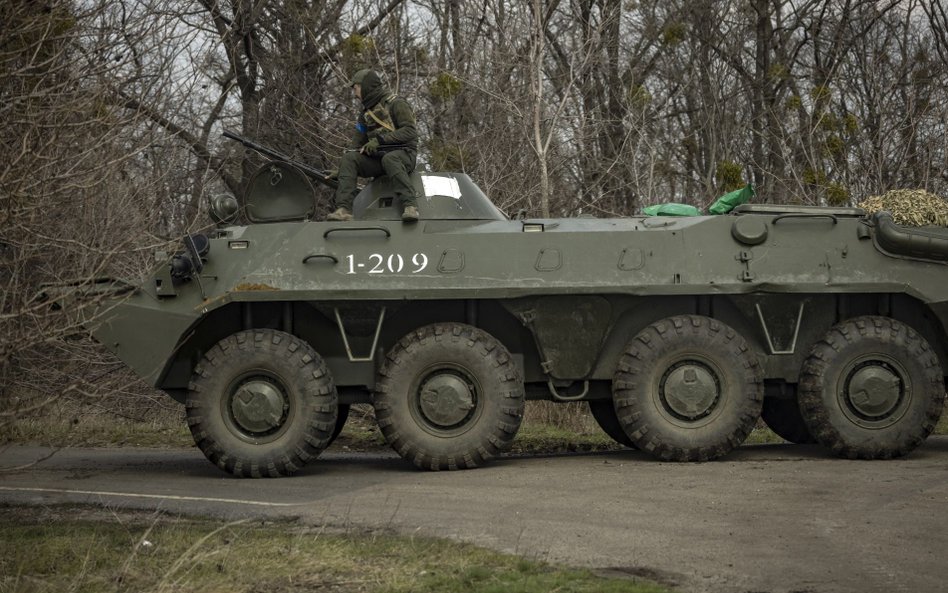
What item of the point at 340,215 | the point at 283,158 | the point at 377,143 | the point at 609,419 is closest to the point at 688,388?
the point at 609,419

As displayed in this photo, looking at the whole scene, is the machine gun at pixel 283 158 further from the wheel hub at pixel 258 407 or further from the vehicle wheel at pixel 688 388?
the vehicle wheel at pixel 688 388

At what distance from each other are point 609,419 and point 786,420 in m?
1.80

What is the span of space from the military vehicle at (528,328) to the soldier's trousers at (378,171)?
8.7 inches

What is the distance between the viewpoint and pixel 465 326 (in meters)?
12.6

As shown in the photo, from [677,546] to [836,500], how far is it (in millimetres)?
2063

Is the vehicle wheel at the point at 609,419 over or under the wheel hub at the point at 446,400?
under

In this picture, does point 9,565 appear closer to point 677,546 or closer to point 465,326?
point 677,546

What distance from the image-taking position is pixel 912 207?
13391 mm

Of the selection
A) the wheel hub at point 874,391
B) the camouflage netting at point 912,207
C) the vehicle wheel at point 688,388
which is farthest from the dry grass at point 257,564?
the camouflage netting at point 912,207

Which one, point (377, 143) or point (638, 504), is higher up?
point (377, 143)

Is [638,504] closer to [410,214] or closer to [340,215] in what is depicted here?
[410,214]

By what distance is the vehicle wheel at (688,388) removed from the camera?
12.5 meters

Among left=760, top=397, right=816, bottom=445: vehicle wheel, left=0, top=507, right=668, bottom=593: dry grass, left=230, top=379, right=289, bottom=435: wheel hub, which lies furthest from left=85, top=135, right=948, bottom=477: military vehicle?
left=0, top=507, right=668, bottom=593: dry grass

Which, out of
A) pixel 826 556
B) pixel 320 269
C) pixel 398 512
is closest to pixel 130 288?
pixel 320 269
